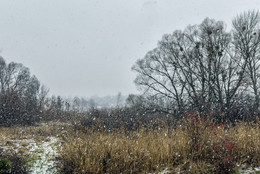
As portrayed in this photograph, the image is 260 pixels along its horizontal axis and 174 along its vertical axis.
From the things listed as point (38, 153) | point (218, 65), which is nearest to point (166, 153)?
point (38, 153)

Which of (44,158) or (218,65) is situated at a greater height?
(218,65)

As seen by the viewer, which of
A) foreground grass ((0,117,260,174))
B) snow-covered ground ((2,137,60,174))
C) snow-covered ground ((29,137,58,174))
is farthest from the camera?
snow-covered ground ((2,137,60,174))

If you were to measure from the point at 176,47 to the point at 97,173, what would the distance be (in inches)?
744

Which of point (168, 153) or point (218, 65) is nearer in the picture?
point (168, 153)

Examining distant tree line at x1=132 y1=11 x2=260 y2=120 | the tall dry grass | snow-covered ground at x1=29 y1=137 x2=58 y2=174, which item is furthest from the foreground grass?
distant tree line at x1=132 y1=11 x2=260 y2=120

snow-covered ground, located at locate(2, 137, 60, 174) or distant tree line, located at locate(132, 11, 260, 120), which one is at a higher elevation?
distant tree line, located at locate(132, 11, 260, 120)

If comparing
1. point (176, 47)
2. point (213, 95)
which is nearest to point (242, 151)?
point (213, 95)

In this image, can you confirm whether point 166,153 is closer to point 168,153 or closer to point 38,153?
point 168,153

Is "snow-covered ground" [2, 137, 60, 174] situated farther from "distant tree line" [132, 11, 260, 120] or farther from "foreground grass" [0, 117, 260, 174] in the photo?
"distant tree line" [132, 11, 260, 120]

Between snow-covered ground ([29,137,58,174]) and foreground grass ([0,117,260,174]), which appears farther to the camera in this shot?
snow-covered ground ([29,137,58,174])

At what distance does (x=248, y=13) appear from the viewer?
1839 cm

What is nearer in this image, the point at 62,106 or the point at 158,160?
the point at 158,160

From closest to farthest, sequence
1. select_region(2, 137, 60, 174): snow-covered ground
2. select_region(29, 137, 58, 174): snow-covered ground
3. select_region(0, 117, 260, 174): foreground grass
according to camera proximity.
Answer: select_region(0, 117, 260, 174): foreground grass < select_region(29, 137, 58, 174): snow-covered ground < select_region(2, 137, 60, 174): snow-covered ground

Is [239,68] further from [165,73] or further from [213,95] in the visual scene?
[165,73]
